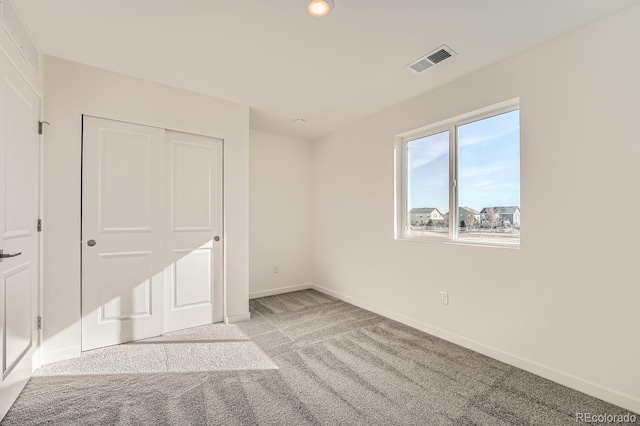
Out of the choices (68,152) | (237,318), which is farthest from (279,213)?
(68,152)

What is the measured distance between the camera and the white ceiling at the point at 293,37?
1842 millimetres

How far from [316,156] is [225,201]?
78.2 inches

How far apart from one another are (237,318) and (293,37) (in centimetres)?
292

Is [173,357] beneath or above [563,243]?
beneath

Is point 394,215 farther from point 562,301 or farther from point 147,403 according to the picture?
point 147,403

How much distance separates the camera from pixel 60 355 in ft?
7.83

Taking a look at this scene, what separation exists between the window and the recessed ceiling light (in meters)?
1.69

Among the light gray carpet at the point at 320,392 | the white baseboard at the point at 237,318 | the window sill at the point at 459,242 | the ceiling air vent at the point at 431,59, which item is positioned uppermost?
the ceiling air vent at the point at 431,59

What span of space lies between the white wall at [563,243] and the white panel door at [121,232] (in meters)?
2.75

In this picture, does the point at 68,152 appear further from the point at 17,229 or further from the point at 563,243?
the point at 563,243

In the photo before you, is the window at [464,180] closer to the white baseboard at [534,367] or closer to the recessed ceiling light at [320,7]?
the white baseboard at [534,367]

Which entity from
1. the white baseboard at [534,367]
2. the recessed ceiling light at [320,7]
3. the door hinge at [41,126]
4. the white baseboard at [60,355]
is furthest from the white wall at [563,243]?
the door hinge at [41,126]

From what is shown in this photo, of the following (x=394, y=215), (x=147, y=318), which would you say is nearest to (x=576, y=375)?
(x=394, y=215)

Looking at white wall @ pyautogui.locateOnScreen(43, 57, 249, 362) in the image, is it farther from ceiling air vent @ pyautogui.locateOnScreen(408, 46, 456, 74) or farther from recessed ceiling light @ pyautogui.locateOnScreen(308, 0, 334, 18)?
ceiling air vent @ pyautogui.locateOnScreen(408, 46, 456, 74)
